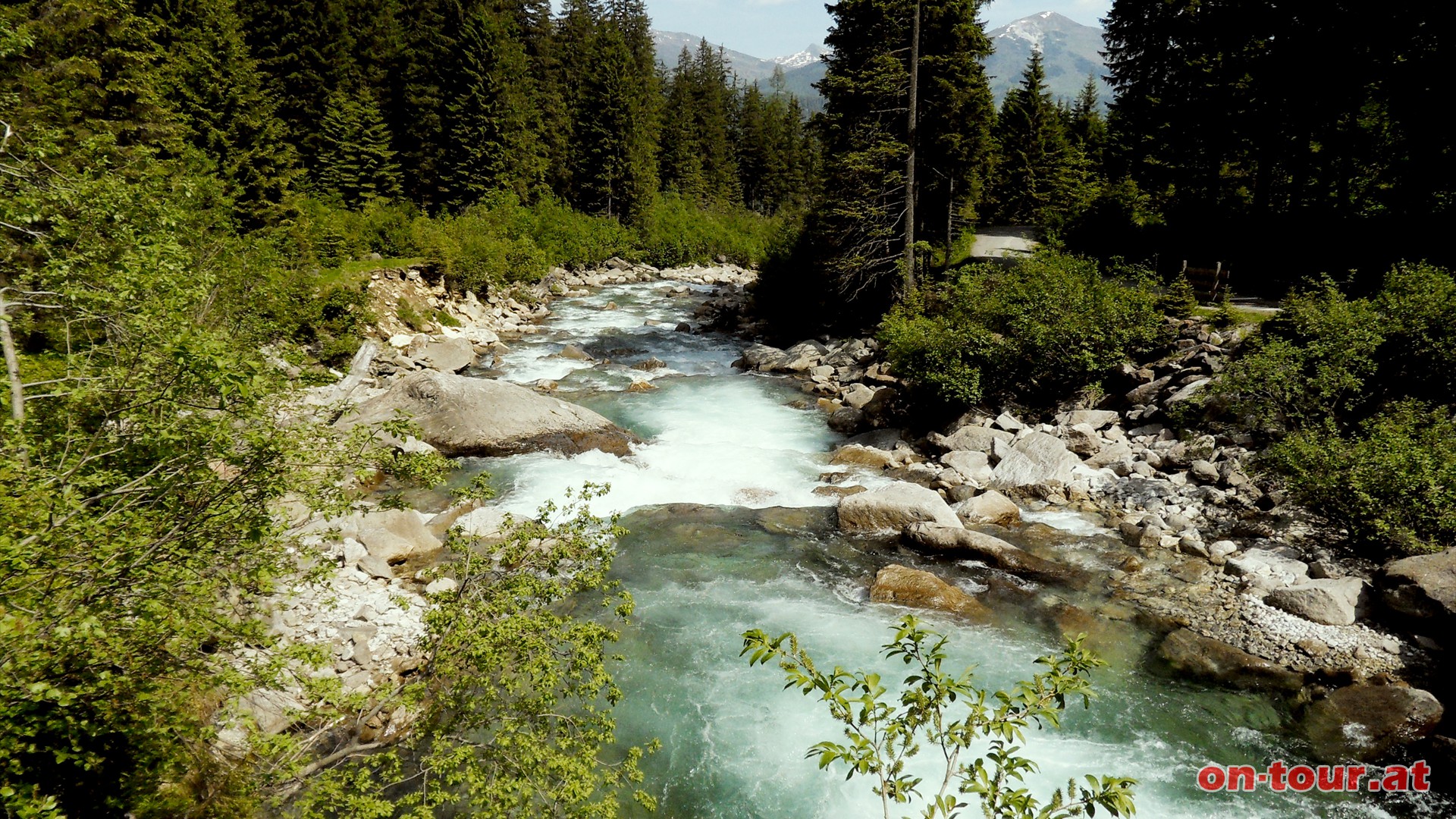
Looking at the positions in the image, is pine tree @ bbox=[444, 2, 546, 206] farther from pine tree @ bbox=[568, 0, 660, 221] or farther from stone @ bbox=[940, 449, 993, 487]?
stone @ bbox=[940, 449, 993, 487]

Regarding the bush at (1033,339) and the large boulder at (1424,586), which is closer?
the large boulder at (1424,586)

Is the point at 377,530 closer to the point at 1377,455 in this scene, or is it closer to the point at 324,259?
the point at 1377,455

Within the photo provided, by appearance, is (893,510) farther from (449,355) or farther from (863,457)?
(449,355)

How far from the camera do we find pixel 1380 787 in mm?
6359

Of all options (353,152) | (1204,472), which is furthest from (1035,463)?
(353,152)

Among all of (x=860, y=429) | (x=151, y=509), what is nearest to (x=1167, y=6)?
(x=860, y=429)

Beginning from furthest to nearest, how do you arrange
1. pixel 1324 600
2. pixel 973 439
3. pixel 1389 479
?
pixel 973 439
pixel 1389 479
pixel 1324 600

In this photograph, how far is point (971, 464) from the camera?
13.4m

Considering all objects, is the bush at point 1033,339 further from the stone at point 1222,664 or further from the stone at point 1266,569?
the stone at point 1222,664

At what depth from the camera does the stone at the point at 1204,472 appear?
37.8 feet

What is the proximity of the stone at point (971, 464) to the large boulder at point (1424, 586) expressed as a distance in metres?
5.76

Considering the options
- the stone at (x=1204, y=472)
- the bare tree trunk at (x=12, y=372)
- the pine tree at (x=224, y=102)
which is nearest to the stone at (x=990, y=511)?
the stone at (x=1204, y=472)

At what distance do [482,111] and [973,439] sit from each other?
110ft

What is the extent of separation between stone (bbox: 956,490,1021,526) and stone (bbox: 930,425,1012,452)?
2332mm
